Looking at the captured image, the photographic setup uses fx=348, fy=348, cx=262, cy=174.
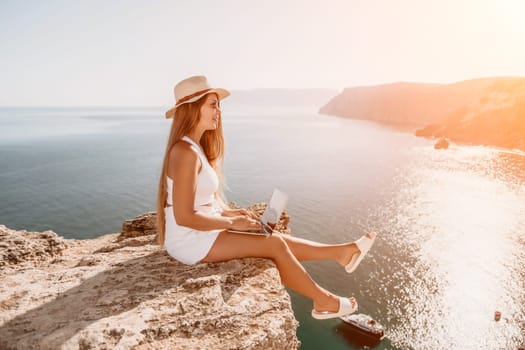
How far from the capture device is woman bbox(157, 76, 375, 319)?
4102mm

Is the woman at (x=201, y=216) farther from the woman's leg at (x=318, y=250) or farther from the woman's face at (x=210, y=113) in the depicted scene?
the woman's leg at (x=318, y=250)

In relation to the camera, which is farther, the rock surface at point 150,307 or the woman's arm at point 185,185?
the woman's arm at point 185,185

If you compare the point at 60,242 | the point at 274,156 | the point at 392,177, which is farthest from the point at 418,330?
the point at 274,156

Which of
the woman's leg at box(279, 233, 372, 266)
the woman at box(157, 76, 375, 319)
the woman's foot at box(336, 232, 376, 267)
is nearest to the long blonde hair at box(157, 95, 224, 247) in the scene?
the woman at box(157, 76, 375, 319)

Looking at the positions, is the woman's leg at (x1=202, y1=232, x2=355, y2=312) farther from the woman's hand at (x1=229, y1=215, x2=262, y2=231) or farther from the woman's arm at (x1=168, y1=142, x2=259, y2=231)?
the woman's arm at (x1=168, y1=142, x2=259, y2=231)

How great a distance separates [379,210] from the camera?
187ft

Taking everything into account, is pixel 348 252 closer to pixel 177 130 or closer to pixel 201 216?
pixel 201 216

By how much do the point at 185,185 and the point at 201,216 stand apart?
431 mm

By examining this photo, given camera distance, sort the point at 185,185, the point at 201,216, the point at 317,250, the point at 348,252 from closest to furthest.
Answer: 1. the point at 185,185
2. the point at 201,216
3. the point at 317,250
4. the point at 348,252

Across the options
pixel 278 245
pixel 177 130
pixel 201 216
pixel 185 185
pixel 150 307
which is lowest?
pixel 150 307

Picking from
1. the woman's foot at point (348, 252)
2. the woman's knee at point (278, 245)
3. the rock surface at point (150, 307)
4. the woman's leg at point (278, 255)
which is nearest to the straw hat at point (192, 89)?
the woman's leg at point (278, 255)

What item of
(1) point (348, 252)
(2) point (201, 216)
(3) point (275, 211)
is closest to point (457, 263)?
(1) point (348, 252)

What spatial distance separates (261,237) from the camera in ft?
14.6

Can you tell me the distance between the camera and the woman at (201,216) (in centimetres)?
410
